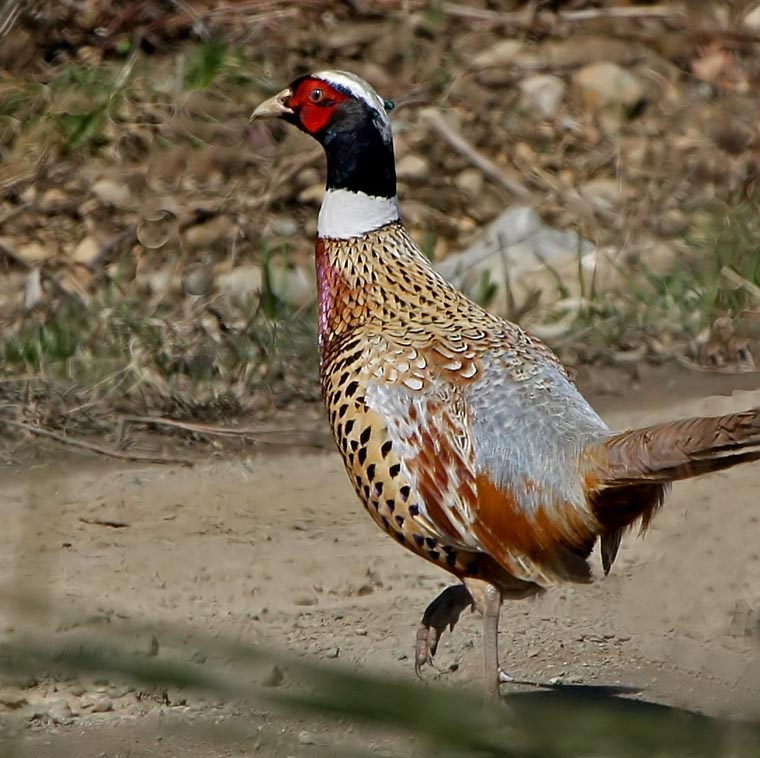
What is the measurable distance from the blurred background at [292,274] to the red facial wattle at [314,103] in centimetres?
145

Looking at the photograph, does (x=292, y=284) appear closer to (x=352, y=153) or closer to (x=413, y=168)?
(x=413, y=168)

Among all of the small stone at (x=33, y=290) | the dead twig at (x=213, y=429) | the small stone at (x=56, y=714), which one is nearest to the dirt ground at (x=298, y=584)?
the small stone at (x=56, y=714)

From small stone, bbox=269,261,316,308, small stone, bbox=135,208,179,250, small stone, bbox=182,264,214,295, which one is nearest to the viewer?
small stone, bbox=269,261,316,308

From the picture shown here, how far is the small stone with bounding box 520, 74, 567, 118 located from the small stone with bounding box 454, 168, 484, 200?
695 millimetres

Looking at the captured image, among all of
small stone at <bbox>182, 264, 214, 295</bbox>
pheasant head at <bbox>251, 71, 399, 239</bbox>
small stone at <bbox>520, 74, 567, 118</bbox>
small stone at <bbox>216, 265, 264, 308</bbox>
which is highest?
pheasant head at <bbox>251, 71, 399, 239</bbox>

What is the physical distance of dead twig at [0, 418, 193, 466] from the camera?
628 cm

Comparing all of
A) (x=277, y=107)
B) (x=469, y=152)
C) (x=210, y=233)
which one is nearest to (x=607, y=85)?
(x=469, y=152)

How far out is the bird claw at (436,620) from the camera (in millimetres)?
4457

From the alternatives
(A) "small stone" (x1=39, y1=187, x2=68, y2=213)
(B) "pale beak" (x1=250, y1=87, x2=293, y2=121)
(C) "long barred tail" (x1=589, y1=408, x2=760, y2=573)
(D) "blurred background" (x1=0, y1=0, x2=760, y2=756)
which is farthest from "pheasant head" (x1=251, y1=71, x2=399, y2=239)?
(A) "small stone" (x1=39, y1=187, x2=68, y2=213)

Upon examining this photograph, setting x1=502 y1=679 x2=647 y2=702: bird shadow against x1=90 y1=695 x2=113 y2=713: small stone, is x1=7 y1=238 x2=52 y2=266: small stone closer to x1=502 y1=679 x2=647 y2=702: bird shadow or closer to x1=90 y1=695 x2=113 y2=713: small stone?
x1=90 y1=695 x2=113 y2=713: small stone

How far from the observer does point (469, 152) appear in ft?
29.7

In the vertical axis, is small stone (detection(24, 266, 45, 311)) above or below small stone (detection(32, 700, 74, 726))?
above

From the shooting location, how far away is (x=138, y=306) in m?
7.69

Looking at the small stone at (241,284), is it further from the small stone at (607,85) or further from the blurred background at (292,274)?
the small stone at (607,85)
